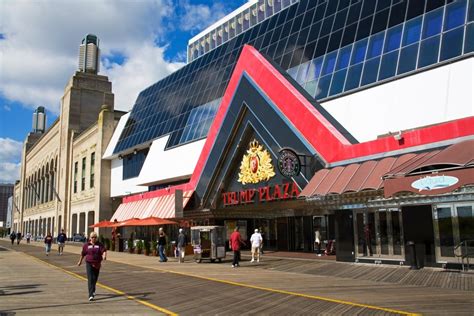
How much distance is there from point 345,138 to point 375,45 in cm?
827

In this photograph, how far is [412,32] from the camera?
2453 cm

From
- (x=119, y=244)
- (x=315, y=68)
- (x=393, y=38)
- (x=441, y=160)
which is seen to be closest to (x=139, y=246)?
(x=119, y=244)

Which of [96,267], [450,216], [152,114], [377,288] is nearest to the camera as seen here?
[96,267]

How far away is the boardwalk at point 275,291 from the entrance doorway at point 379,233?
1.08m

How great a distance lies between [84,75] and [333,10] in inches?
2250

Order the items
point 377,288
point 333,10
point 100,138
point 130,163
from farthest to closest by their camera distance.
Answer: point 100,138, point 130,163, point 333,10, point 377,288

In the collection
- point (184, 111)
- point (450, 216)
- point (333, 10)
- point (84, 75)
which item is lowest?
point (450, 216)

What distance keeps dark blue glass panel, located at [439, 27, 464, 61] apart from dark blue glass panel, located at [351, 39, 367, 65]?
211 inches

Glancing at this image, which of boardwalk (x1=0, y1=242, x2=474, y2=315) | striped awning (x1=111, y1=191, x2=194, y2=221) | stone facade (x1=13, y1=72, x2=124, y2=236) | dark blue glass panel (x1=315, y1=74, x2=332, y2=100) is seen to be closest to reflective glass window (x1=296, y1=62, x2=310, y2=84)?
dark blue glass panel (x1=315, y1=74, x2=332, y2=100)

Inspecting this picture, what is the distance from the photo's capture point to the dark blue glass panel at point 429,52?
72.4 feet

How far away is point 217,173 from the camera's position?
29.8 meters

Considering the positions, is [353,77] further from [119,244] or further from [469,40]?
[119,244]

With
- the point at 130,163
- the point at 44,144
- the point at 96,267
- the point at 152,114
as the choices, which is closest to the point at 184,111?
the point at 152,114

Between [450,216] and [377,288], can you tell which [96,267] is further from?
[450,216]
